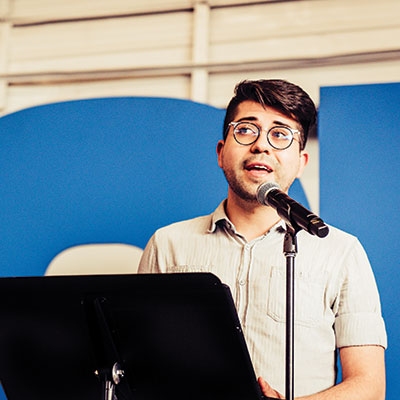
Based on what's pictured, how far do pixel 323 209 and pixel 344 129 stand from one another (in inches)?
14.1

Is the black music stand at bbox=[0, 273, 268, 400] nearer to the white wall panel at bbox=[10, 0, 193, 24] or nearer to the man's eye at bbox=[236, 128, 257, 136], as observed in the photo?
the man's eye at bbox=[236, 128, 257, 136]

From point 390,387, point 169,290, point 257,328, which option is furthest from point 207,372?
point 390,387

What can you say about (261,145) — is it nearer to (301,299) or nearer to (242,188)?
(242,188)

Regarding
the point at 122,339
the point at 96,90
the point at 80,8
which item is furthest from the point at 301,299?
the point at 80,8

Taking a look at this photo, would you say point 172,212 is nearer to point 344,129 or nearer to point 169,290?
point 344,129

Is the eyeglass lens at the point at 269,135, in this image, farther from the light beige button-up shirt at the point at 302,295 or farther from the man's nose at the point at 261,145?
the light beige button-up shirt at the point at 302,295

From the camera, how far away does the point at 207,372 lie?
1.29m

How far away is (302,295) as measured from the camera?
1933 millimetres

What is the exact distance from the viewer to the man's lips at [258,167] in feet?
6.57

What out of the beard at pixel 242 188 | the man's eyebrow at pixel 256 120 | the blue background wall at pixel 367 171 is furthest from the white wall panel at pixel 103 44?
the beard at pixel 242 188

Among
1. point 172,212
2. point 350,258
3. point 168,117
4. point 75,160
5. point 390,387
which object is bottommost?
point 390,387

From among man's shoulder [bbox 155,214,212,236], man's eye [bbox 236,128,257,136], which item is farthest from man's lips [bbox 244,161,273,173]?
man's shoulder [bbox 155,214,212,236]

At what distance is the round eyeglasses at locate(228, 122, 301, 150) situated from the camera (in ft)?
6.68

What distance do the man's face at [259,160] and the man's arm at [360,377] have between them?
590 millimetres
